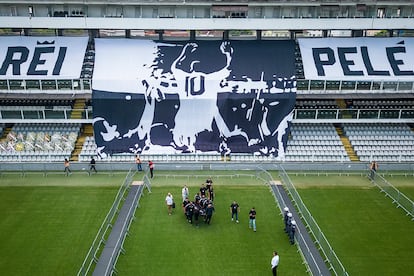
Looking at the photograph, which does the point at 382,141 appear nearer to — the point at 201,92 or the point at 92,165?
the point at 201,92

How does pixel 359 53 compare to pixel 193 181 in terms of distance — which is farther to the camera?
pixel 359 53

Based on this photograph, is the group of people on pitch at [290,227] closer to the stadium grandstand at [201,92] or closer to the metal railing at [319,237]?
the metal railing at [319,237]

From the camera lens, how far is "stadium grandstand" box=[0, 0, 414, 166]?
29.1 m

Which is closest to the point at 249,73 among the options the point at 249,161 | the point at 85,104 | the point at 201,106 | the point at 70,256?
the point at 201,106

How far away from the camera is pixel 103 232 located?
65.6ft

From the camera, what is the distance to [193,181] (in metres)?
26.2

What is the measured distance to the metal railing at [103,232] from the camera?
17.1 meters

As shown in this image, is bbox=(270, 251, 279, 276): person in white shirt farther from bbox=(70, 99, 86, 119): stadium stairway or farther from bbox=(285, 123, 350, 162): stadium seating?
bbox=(70, 99, 86, 119): stadium stairway

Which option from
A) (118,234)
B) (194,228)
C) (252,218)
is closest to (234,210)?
(252,218)

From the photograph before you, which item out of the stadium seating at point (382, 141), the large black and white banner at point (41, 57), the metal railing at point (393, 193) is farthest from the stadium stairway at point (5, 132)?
the metal railing at point (393, 193)

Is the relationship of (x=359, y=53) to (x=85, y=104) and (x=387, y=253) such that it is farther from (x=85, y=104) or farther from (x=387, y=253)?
(x=85, y=104)

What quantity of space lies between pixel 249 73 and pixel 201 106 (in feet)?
14.2

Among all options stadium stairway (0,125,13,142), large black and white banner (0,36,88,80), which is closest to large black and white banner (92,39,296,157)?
large black and white banner (0,36,88,80)

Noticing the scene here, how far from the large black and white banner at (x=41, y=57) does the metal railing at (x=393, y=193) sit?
21.1 meters
